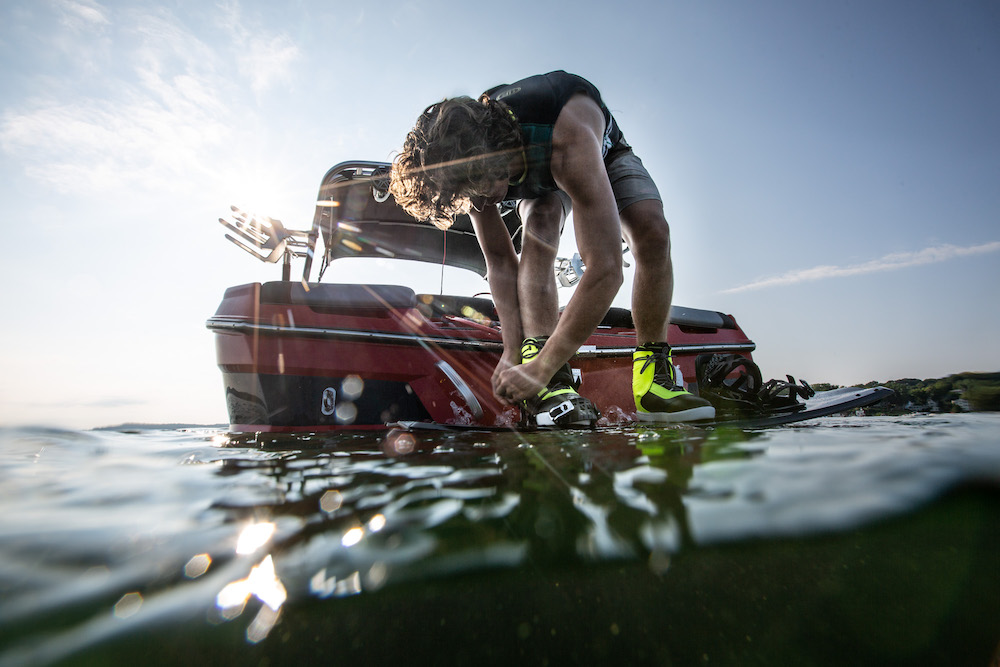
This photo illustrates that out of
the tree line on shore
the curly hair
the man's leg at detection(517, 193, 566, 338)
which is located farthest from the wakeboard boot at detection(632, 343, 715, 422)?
the tree line on shore

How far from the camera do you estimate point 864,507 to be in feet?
1.27

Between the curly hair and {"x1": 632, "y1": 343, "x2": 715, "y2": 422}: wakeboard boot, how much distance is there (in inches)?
36.1

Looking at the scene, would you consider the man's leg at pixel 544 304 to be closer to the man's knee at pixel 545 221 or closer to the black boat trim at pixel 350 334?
the man's knee at pixel 545 221

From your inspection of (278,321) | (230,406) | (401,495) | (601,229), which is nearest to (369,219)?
(278,321)

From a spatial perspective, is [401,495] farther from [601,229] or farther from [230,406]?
[230,406]

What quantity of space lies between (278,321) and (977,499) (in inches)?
84.7

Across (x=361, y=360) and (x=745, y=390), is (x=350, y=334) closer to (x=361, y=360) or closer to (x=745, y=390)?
(x=361, y=360)

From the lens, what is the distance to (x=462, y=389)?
216 cm

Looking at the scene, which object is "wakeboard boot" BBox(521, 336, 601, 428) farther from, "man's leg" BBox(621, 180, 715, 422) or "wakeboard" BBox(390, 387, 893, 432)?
"man's leg" BBox(621, 180, 715, 422)

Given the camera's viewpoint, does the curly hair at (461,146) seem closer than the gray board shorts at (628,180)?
Yes

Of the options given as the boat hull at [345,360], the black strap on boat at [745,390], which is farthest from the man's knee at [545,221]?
the black strap on boat at [745,390]

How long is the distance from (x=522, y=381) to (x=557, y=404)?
Answer: 14 cm

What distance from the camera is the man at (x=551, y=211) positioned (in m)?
1.44

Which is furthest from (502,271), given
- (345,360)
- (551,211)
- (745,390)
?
(745,390)
